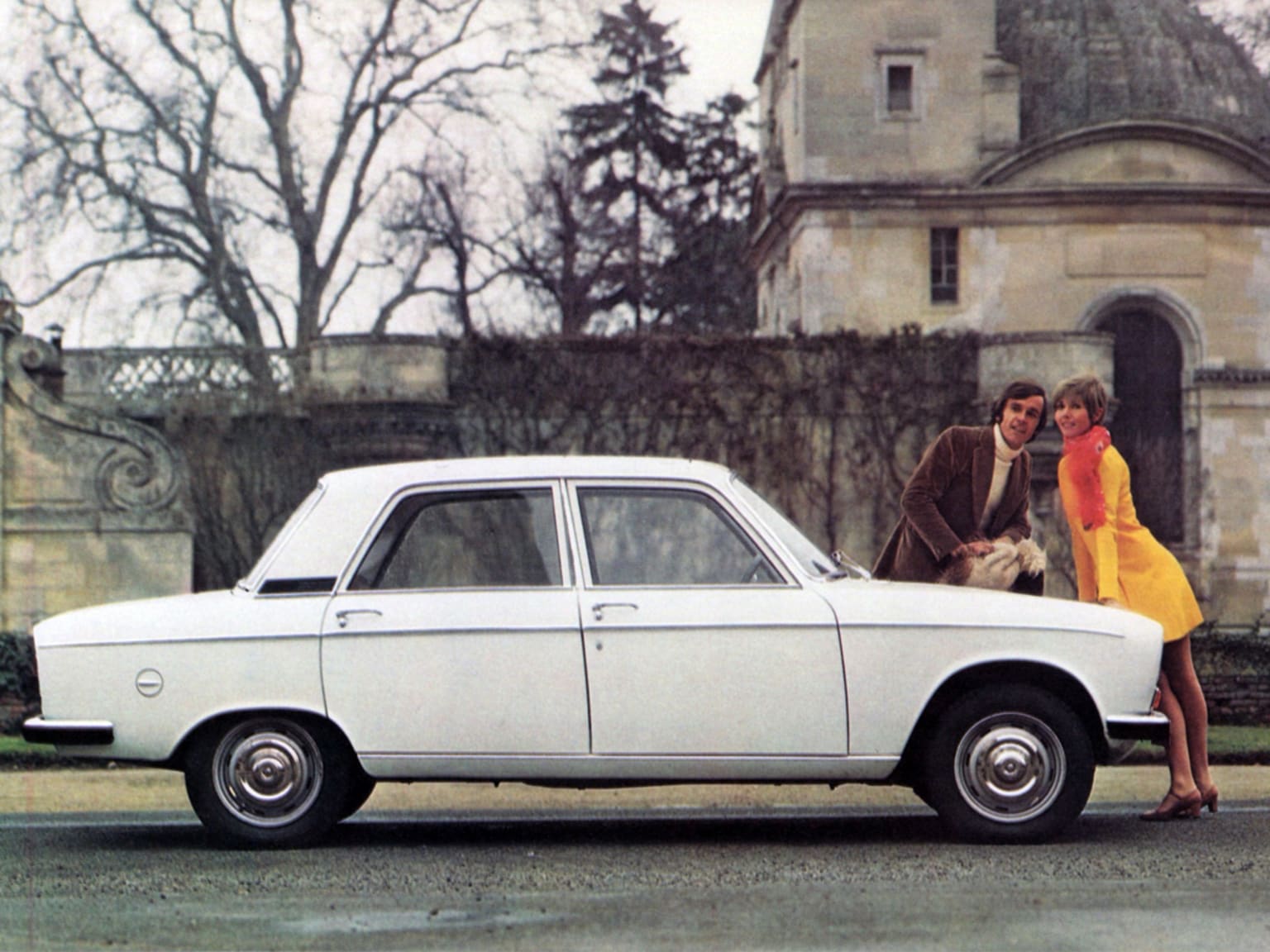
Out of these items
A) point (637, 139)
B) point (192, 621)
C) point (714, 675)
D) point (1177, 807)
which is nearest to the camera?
point (714, 675)

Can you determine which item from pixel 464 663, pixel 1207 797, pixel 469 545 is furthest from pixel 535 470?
pixel 1207 797

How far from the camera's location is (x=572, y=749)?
8250mm

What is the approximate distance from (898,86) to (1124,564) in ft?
98.7

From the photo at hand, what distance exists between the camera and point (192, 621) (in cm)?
850

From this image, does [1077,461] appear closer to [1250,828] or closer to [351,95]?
[1250,828]

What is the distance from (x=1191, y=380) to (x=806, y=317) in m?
7.19

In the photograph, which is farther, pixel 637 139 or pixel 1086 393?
pixel 637 139

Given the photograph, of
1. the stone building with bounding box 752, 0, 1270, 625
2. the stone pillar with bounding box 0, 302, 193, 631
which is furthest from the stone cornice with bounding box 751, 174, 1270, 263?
the stone pillar with bounding box 0, 302, 193, 631

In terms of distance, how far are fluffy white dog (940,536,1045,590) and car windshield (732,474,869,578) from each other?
65 cm

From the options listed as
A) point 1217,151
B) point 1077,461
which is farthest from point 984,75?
point 1077,461

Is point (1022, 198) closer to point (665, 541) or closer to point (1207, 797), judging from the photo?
point (1207, 797)

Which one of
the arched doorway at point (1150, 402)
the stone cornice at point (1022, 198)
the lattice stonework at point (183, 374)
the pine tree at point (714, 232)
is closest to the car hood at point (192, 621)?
the lattice stonework at point (183, 374)

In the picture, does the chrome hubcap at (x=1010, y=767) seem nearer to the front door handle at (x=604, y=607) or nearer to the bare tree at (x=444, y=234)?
the front door handle at (x=604, y=607)

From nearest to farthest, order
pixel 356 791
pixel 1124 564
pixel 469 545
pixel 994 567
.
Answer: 1. pixel 469 545
2. pixel 356 791
3. pixel 994 567
4. pixel 1124 564
